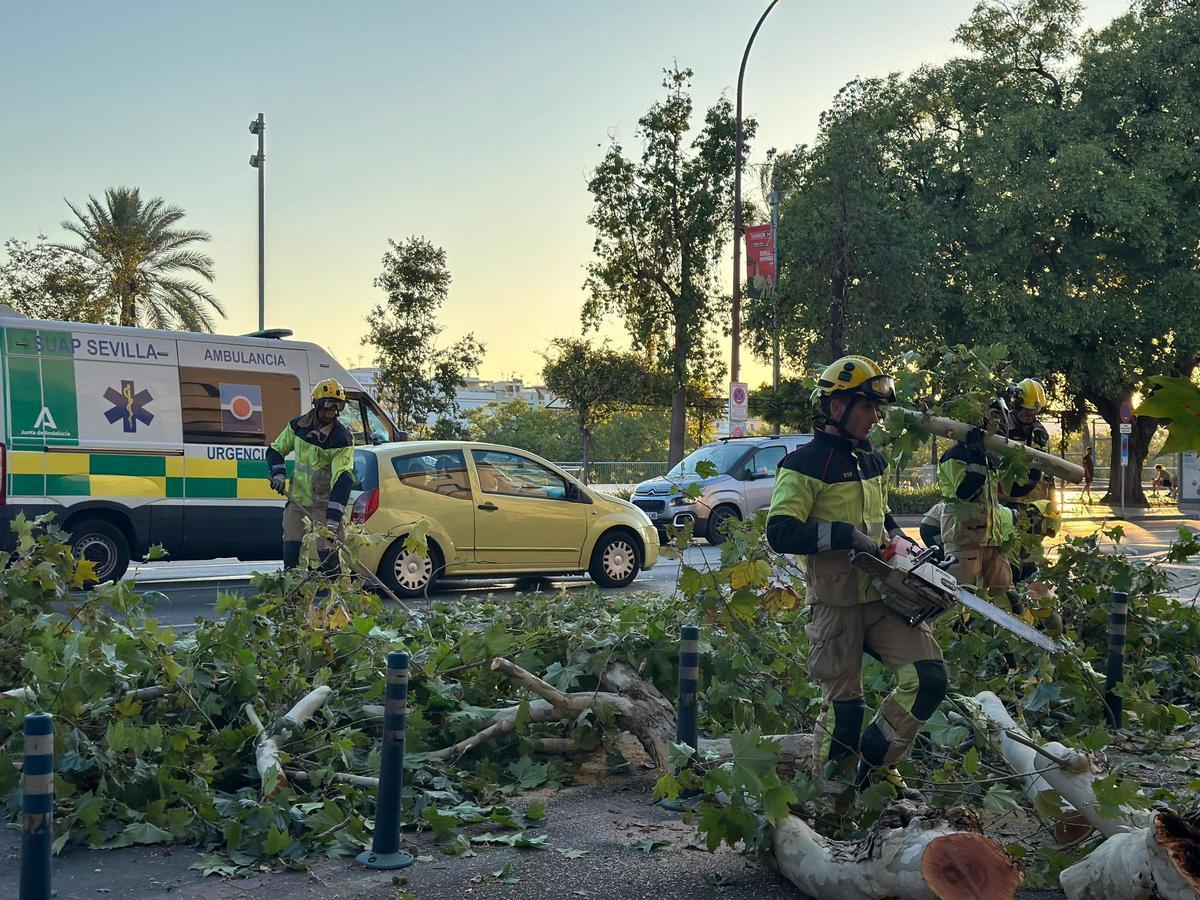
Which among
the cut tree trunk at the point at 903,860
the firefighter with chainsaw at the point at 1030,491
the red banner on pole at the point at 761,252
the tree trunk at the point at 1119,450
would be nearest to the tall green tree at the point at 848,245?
the red banner on pole at the point at 761,252

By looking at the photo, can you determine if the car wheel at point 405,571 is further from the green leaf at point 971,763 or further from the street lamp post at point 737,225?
the street lamp post at point 737,225

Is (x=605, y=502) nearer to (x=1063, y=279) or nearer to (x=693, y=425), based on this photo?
(x=1063, y=279)

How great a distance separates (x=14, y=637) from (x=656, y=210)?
21435 millimetres

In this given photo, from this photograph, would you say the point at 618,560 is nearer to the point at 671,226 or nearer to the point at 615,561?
the point at 615,561

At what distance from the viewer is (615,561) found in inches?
511

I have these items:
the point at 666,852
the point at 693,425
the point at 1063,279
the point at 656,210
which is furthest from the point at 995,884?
the point at 693,425

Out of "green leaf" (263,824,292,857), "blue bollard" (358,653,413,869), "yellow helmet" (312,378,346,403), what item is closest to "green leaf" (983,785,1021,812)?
"blue bollard" (358,653,413,869)

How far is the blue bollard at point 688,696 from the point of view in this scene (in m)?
5.16

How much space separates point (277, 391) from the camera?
12.9 meters

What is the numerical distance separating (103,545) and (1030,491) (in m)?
8.58

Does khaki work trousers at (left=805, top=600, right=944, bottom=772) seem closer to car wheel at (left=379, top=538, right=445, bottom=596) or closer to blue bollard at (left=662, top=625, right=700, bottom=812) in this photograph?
blue bollard at (left=662, top=625, right=700, bottom=812)

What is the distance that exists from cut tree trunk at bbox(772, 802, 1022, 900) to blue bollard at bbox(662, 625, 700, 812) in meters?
0.98

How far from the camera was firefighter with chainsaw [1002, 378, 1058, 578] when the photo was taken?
7.30m

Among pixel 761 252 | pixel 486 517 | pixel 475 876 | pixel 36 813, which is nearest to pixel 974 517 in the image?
pixel 475 876
